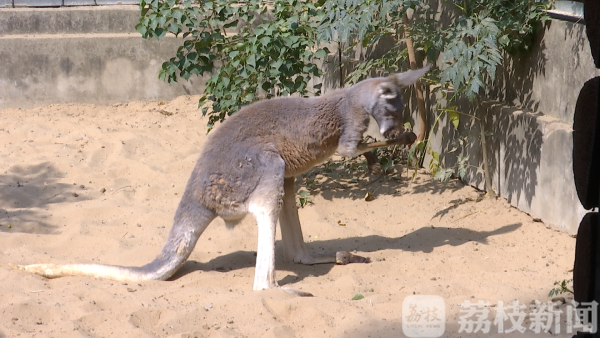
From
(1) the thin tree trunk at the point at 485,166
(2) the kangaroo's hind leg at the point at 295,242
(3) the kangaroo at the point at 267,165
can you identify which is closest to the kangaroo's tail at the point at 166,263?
(3) the kangaroo at the point at 267,165

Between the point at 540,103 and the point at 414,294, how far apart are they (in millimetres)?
1916

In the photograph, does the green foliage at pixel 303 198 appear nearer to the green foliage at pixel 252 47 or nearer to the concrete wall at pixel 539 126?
the green foliage at pixel 252 47

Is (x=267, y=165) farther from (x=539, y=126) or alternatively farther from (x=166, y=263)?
(x=539, y=126)

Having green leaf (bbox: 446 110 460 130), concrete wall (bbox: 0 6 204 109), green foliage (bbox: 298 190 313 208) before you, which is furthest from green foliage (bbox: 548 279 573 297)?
concrete wall (bbox: 0 6 204 109)

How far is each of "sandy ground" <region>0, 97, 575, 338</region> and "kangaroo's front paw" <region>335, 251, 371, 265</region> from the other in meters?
0.05

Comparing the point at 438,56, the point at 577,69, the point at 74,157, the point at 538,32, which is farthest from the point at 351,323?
the point at 74,157

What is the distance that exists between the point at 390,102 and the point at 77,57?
486 centimetres

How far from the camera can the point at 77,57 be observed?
7855mm

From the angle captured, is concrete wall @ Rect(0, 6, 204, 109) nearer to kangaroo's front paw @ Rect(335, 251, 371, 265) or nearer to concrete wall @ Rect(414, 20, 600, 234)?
concrete wall @ Rect(414, 20, 600, 234)

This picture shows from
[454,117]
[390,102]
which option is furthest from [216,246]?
[454,117]

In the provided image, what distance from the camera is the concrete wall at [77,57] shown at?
7820mm

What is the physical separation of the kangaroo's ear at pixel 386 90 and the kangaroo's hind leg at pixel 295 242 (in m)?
0.83

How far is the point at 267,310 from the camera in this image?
353 centimetres

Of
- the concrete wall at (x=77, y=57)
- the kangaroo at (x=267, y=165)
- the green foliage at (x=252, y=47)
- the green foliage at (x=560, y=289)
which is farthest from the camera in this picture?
the concrete wall at (x=77, y=57)
